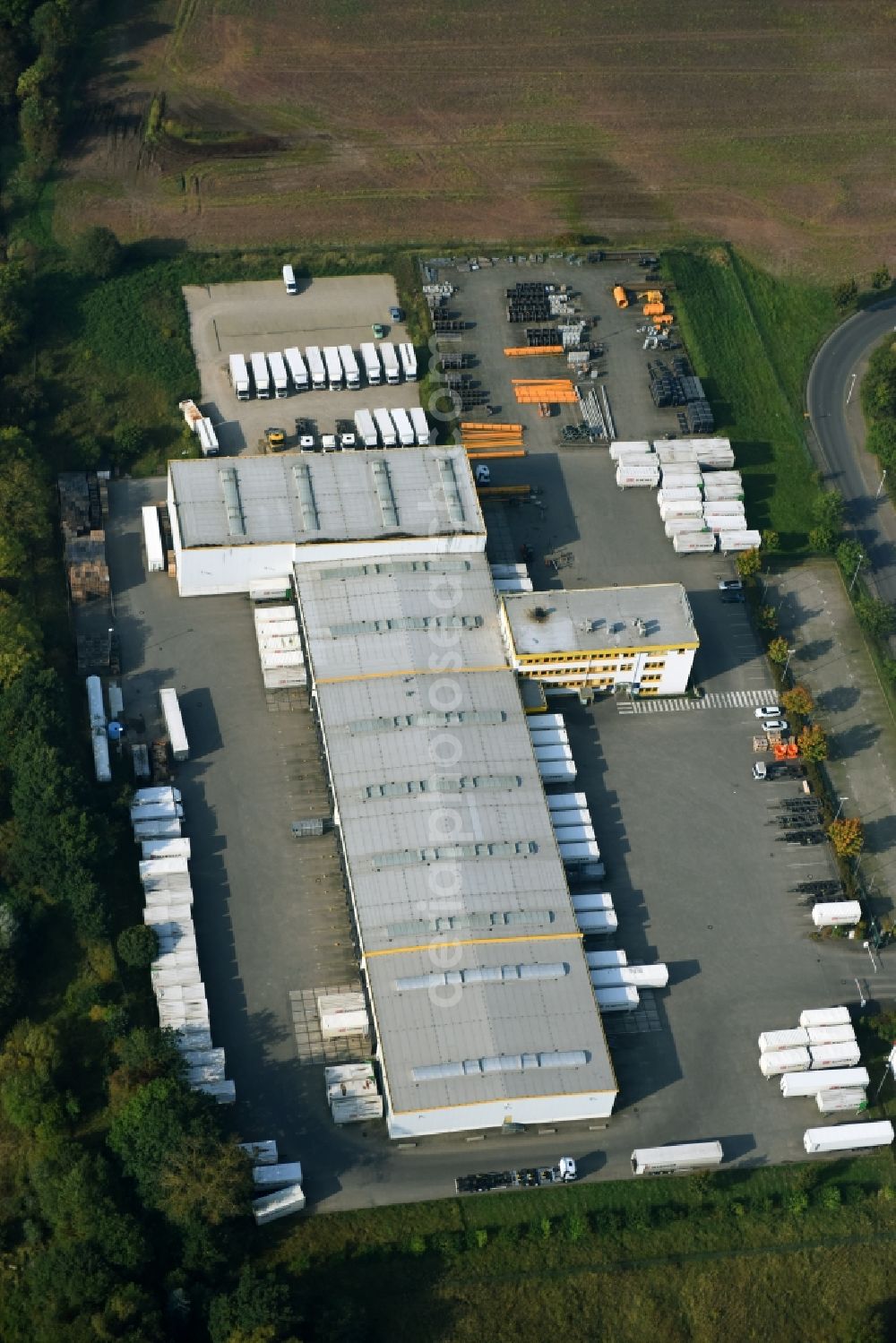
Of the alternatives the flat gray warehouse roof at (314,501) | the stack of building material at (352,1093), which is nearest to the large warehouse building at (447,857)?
the stack of building material at (352,1093)

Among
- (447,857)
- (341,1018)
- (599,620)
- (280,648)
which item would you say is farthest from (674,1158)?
(280,648)

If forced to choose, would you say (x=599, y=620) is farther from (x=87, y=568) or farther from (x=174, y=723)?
(x=87, y=568)

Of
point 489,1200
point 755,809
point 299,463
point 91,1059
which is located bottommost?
point 489,1200

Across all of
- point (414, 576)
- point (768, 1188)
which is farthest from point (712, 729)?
point (768, 1188)

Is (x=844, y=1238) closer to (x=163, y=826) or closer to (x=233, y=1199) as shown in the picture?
(x=233, y=1199)

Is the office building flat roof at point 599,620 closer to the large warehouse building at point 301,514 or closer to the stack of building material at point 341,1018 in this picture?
the large warehouse building at point 301,514

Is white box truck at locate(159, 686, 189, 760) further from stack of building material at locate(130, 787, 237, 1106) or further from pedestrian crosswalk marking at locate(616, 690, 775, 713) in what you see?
pedestrian crosswalk marking at locate(616, 690, 775, 713)
